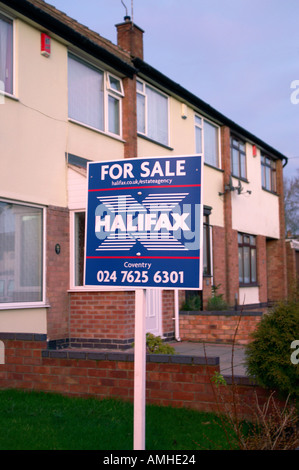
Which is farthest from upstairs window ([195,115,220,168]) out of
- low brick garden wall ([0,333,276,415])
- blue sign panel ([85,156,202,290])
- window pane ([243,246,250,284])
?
blue sign panel ([85,156,202,290])

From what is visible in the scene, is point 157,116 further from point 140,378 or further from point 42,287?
point 140,378

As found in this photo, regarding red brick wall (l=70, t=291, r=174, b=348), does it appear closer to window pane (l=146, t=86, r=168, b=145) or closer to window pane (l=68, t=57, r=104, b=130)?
window pane (l=68, t=57, r=104, b=130)

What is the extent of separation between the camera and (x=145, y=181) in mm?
4430

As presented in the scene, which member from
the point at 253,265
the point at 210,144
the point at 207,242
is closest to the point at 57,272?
the point at 207,242

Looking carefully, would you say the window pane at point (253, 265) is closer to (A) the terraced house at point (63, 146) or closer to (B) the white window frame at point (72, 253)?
(A) the terraced house at point (63, 146)

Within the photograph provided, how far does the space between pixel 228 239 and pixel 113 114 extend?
22.7 feet

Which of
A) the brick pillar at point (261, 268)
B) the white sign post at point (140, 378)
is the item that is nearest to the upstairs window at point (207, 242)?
the brick pillar at point (261, 268)

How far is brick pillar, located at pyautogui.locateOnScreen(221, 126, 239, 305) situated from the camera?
17812 millimetres

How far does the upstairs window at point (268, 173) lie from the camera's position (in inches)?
893

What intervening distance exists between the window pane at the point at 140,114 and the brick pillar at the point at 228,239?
5236 mm

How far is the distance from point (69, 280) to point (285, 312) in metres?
6.32

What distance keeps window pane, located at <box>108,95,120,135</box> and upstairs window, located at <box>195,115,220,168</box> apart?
4.29 m
